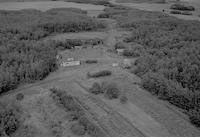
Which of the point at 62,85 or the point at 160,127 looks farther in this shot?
the point at 62,85

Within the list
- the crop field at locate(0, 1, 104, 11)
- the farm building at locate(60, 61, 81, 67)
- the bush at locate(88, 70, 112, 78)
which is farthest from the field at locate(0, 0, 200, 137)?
the crop field at locate(0, 1, 104, 11)

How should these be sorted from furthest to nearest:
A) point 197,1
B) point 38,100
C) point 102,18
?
point 197,1
point 102,18
point 38,100

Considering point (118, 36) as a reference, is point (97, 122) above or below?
Result: below

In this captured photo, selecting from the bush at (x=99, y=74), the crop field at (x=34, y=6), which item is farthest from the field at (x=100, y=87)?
the crop field at (x=34, y=6)

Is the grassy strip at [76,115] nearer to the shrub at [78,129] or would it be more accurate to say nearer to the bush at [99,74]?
the shrub at [78,129]

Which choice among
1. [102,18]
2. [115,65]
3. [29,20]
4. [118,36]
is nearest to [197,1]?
[102,18]

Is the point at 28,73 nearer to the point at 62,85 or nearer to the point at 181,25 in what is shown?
the point at 62,85

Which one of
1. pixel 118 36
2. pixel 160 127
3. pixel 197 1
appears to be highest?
pixel 197 1
